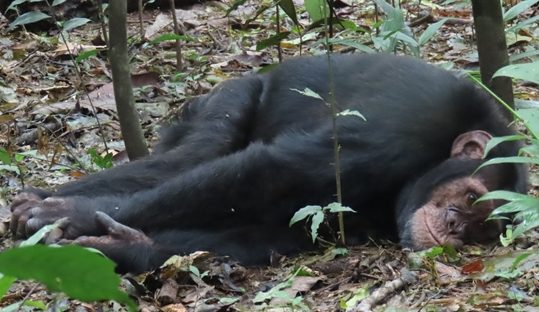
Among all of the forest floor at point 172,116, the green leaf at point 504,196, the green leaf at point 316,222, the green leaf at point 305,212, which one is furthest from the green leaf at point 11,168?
the green leaf at point 504,196

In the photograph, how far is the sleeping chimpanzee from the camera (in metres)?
3.59

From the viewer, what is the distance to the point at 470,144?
3770 mm

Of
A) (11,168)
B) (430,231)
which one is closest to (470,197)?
(430,231)

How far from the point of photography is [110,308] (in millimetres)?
2883

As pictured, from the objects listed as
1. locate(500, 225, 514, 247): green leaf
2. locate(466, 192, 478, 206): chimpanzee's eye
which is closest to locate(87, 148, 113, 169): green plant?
locate(466, 192, 478, 206): chimpanzee's eye

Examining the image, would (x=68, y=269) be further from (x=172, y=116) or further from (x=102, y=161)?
(x=172, y=116)

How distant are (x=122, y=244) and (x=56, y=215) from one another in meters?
0.36

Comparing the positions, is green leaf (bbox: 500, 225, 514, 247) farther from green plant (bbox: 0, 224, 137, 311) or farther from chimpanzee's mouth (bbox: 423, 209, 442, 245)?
green plant (bbox: 0, 224, 137, 311)

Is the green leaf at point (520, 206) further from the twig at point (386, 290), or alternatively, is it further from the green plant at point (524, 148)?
the twig at point (386, 290)

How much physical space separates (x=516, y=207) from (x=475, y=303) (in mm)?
321

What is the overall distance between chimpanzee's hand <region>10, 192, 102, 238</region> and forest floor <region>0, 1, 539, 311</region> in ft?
0.51

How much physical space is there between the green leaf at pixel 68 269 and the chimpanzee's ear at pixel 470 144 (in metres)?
3.08

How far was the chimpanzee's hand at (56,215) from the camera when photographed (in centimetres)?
362

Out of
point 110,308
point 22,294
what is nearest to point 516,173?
point 110,308
